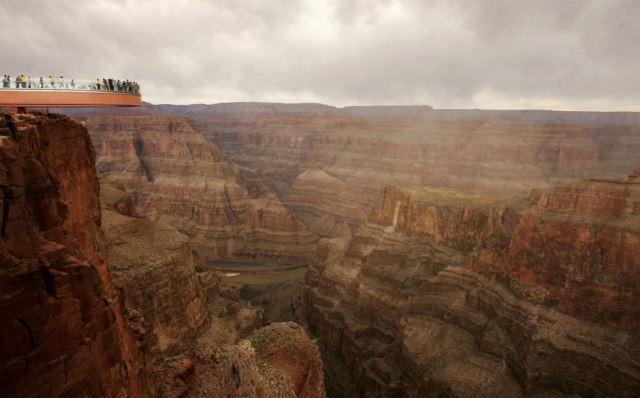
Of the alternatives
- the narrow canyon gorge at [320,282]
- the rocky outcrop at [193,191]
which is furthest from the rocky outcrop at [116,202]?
the rocky outcrop at [193,191]

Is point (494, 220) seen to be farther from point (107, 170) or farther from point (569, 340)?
point (107, 170)

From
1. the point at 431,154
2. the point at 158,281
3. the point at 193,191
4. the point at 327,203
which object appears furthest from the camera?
the point at 431,154

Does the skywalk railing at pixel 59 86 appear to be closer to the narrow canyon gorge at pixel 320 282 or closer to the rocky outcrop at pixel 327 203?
the narrow canyon gorge at pixel 320 282

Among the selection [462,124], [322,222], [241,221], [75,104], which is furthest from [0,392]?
[462,124]

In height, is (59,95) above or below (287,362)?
above

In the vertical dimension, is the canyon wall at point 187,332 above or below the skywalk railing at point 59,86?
below

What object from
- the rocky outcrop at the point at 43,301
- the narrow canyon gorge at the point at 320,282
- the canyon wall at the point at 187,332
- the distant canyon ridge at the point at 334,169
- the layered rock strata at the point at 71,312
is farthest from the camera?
the distant canyon ridge at the point at 334,169

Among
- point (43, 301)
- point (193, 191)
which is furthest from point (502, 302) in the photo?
point (193, 191)

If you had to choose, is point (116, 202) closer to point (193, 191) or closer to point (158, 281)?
point (158, 281)
